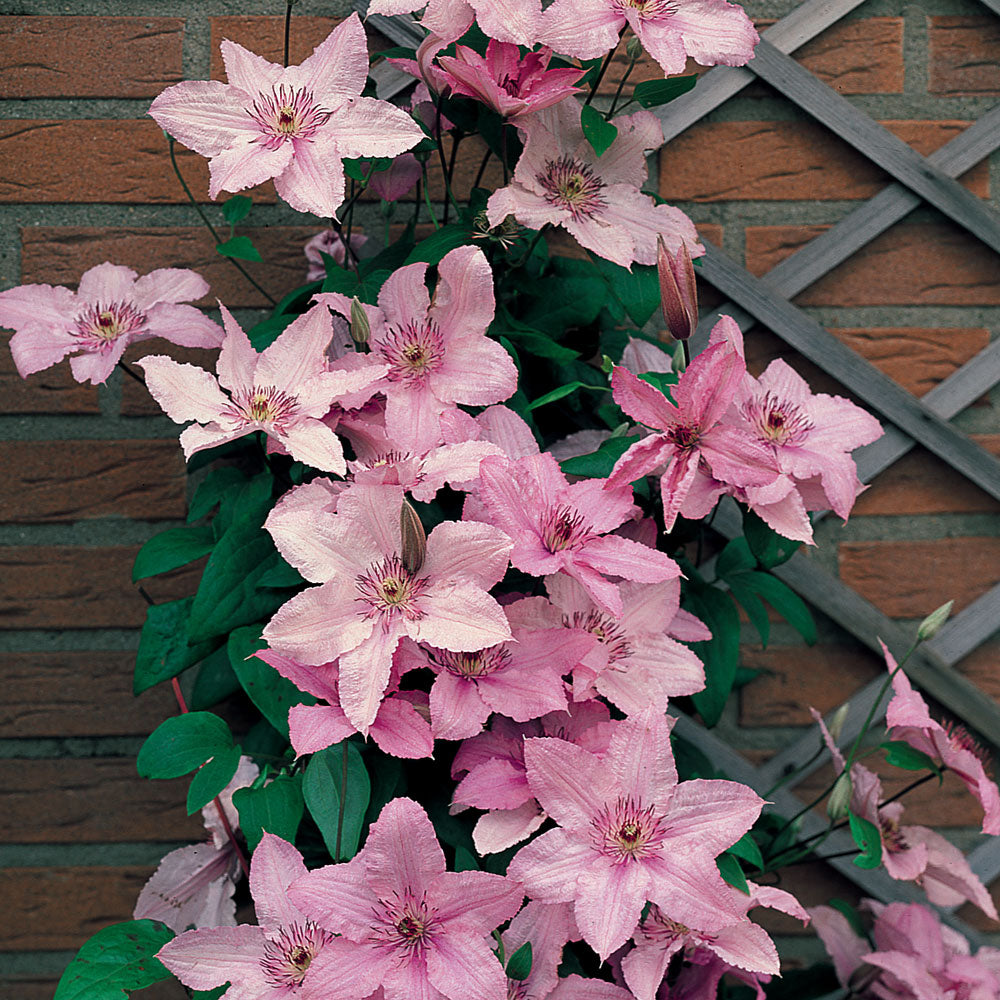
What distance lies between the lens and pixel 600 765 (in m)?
0.53

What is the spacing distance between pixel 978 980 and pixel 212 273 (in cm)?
106

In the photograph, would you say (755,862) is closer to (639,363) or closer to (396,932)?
(396,932)

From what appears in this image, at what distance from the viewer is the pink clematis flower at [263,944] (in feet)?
1.76

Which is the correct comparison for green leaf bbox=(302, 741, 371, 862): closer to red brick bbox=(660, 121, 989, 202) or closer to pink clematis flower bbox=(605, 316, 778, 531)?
pink clematis flower bbox=(605, 316, 778, 531)

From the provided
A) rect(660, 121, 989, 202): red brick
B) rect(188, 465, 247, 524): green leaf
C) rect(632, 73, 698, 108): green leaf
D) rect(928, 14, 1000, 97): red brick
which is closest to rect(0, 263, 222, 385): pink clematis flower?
rect(188, 465, 247, 524): green leaf

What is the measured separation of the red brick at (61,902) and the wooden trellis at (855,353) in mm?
664

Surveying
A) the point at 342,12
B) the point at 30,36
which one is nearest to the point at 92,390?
the point at 30,36

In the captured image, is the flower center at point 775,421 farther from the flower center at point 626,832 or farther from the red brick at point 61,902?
the red brick at point 61,902

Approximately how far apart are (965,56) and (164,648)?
3.52ft

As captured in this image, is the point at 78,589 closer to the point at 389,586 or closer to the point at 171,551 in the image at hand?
the point at 171,551

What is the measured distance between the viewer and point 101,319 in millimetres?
738

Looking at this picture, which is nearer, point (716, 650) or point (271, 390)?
point (271, 390)

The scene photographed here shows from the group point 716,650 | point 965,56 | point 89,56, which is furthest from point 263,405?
point 965,56

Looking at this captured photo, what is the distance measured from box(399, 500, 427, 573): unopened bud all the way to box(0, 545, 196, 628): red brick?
480 millimetres
